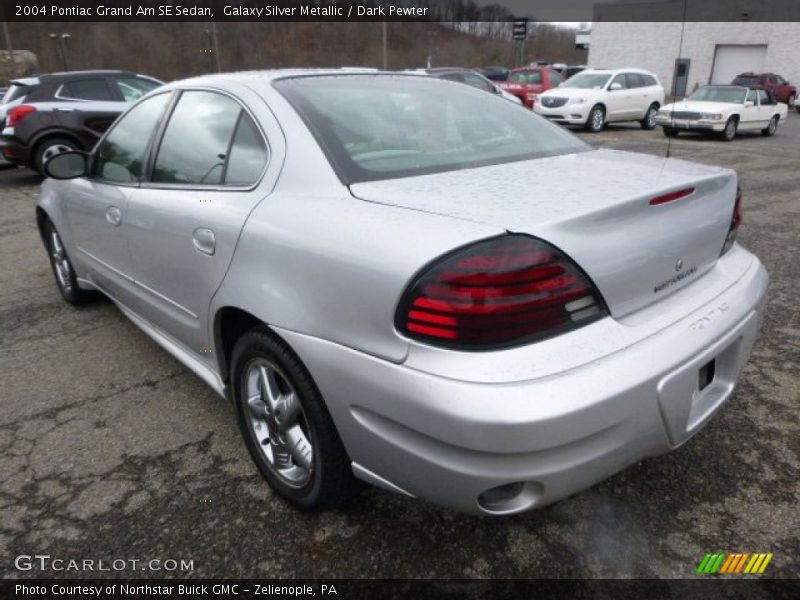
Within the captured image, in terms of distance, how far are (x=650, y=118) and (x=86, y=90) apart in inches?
570

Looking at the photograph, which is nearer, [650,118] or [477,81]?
[477,81]

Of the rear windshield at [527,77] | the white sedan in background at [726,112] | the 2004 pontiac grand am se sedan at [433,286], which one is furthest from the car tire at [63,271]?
the rear windshield at [527,77]

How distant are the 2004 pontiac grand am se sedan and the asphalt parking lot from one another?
21 centimetres

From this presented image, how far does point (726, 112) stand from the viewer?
A: 14.0m

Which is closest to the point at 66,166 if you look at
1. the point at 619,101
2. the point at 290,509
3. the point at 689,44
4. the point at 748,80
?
the point at 290,509

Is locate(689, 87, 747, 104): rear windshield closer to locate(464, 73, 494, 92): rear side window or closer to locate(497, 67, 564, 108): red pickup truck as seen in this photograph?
locate(497, 67, 564, 108): red pickup truck

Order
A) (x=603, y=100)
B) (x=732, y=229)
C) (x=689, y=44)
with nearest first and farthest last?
(x=732, y=229)
(x=603, y=100)
(x=689, y=44)

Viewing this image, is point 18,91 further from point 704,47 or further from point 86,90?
point 704,47

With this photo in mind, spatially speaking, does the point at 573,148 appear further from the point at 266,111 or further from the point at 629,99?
the point at 629,99

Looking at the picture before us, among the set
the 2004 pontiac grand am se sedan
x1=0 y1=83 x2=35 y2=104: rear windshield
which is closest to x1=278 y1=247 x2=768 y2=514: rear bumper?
the 2004 pontiac grand am se sedan

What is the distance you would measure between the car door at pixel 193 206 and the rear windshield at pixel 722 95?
51.5 ft

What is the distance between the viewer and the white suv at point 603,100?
15078 millimetres

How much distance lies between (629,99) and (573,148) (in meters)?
15.4

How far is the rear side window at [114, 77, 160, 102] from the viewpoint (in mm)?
9469
